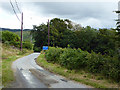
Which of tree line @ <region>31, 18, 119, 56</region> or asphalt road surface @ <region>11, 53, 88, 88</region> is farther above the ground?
tree line @ <region>31, 18, 119, 56</region>

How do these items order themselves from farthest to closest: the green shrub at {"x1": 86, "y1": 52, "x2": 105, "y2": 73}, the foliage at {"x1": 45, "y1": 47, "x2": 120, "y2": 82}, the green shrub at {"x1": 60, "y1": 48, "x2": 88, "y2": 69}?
the green shrub at {"x1": 60, "y1": 48, "x2": 88, "y2": 69}
the green shrub at {"x1": 86, "y1": 52, "x2": 105, "y2": 73}
the foliage at {"x1": 45, "y1": 47, "x2": 120, "y2": 82}

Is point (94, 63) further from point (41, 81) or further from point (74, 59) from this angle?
point (41, 81)

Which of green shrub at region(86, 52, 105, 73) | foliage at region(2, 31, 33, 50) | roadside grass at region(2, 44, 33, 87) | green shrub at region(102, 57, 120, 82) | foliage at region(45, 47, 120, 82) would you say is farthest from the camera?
foliage at region(2, 31, 33, 50)

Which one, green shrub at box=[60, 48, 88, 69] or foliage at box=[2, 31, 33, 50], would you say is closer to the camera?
green shrub at box=[60, 48, 88, 69]

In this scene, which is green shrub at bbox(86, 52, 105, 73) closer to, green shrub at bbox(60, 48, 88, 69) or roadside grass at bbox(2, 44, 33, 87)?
green shrub at bbox(60, 48, 88, 69)

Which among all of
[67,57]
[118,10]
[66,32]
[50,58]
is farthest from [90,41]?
[118,10]

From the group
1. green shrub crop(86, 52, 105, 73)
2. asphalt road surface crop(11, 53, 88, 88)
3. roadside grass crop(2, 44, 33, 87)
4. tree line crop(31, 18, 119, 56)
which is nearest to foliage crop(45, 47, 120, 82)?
green shrub crop(86, 52, 105, 73)

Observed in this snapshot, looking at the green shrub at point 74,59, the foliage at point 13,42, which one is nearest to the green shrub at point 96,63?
the green shrub at point 74,59

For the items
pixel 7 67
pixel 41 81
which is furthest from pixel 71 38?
pixel 41 81

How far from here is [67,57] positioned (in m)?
13.6

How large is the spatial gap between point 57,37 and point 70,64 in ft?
155

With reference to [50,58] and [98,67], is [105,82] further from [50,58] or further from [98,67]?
[50,58]

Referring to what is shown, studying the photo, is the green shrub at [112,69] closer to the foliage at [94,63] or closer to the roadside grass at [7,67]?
the foliage at [94,63]

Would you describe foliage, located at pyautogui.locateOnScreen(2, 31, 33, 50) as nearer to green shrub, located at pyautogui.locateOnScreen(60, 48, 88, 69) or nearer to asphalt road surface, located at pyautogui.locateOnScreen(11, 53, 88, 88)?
green shrub, located at pyautogui.locateOnScreen(60, 48, 88, 69)
